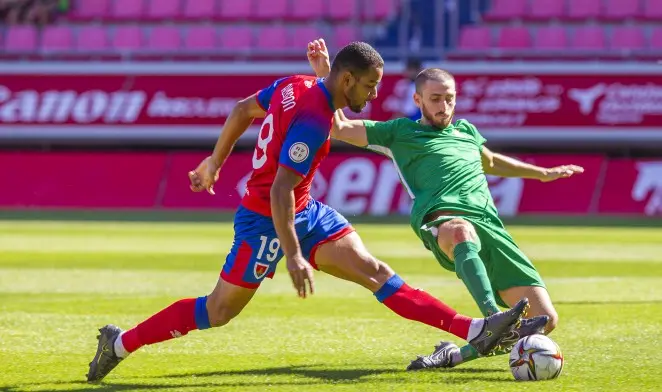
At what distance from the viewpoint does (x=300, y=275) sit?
5.68 meters

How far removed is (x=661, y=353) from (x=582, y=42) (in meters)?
22.1

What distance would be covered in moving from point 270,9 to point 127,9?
3.72 m

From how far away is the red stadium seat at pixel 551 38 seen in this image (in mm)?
28750

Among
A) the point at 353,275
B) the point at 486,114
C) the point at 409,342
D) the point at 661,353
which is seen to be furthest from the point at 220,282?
the point at 486,114

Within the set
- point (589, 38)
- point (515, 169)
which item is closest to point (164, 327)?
point (515, 169)

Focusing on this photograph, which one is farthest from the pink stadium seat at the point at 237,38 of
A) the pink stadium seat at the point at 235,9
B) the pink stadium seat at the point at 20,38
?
the pink stadium seat at the point at 20,38

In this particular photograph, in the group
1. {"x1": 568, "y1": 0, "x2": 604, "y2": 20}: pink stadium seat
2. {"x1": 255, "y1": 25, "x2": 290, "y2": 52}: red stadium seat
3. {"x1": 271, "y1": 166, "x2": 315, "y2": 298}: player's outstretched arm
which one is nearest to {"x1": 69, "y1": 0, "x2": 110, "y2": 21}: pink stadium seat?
{"x1": 255, "y1": 25, "x2": 290, "y2": 52}: red stadium seat

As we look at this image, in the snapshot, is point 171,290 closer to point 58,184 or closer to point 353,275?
point 353,275

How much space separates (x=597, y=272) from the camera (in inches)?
549

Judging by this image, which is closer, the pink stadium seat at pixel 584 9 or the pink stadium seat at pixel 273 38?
the pink stadium seat at pixel 273 38

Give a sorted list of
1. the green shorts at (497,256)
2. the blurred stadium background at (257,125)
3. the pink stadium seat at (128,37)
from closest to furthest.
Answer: the green shorts at (497,256) < the blurred stadium background at (257,125) < the pink stadium seat at (128,37)

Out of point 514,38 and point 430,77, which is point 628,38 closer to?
point 514,38

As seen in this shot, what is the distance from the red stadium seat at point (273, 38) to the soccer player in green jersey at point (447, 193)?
22169mm

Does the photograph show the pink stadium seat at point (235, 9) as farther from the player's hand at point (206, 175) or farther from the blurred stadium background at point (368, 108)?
the player's hand at point (206, 175)
